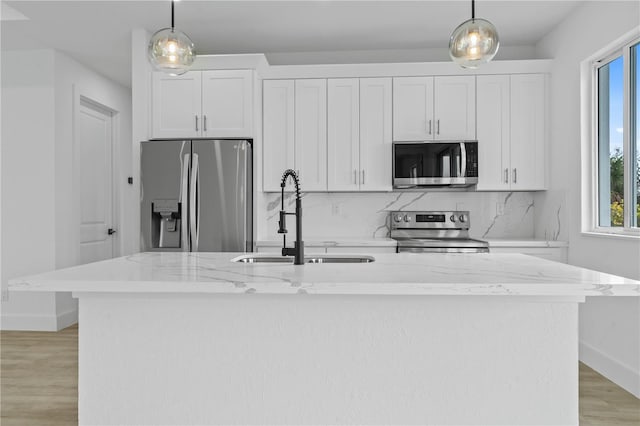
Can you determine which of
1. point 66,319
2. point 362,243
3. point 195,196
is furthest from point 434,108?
point 66,319

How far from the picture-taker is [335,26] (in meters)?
3.76

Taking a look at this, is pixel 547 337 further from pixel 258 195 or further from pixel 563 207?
pixel 258 195

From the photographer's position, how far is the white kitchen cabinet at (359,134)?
398cm

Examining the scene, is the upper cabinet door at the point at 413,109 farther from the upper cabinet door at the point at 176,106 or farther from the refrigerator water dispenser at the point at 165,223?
the refrigerator water dispenser at the point at 165,223

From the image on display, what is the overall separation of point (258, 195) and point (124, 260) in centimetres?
179

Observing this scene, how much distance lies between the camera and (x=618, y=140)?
10.1 feet

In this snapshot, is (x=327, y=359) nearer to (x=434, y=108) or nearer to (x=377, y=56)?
(x=434, y=108)

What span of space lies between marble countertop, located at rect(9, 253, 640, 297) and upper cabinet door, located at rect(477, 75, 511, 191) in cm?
214

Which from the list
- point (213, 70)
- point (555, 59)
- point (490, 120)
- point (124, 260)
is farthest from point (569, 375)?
point (213, 70)

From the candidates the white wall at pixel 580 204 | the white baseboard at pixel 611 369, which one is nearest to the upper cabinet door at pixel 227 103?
the white wall at pixel 580 204

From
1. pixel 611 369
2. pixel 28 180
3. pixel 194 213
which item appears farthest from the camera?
pixel 28 180

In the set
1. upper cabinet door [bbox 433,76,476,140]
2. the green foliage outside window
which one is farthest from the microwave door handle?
the green foliage outside window

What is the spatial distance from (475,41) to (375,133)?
6.35 feet

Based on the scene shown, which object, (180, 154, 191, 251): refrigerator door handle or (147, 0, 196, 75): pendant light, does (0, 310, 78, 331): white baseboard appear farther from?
(147, 0, 196, 75): pendant light
